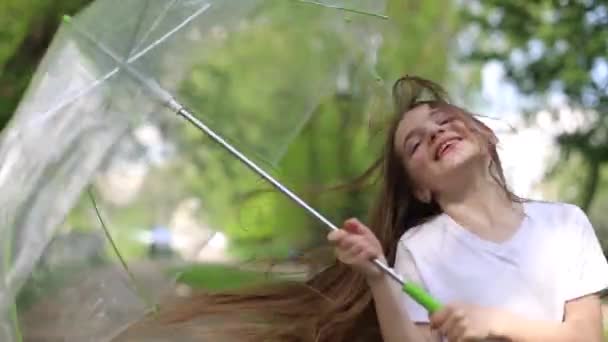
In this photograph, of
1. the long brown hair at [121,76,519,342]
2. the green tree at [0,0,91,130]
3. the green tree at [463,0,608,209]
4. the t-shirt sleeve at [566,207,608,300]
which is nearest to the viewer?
the t-shirt sleeve at [566,207,608,300]

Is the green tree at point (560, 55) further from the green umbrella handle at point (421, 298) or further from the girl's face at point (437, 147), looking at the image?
the green umbrella handle at point (421, 298)

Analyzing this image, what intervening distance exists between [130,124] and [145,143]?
82mm

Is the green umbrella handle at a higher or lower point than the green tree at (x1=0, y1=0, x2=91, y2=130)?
lower

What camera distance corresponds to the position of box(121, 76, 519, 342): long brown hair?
2354mm

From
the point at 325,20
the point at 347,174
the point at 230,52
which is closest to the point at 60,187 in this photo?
the point at 230,52

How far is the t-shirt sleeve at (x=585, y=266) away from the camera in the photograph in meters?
2.12

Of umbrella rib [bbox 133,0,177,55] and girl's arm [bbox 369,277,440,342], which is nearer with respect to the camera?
umbrella rib [bbox 133,0,177,55]

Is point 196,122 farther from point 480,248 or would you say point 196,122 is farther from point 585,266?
point 585,266

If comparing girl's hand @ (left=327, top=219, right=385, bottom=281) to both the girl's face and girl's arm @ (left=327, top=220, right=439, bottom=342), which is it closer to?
girl's arm @ (left=327, top=220, right=439, bottom=342)

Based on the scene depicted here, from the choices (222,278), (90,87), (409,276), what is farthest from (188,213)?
(222,278)

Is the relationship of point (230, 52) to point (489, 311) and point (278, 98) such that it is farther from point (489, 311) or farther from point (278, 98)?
point (489, 311)

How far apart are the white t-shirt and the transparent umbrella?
1.19ft

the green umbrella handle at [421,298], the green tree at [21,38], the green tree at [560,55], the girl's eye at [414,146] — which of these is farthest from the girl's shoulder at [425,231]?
the green tree at [560,55]

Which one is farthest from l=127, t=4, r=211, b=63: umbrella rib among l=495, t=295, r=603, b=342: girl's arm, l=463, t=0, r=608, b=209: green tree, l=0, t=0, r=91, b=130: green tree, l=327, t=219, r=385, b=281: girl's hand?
l=463, t=0, r=608, b=209: green tree
